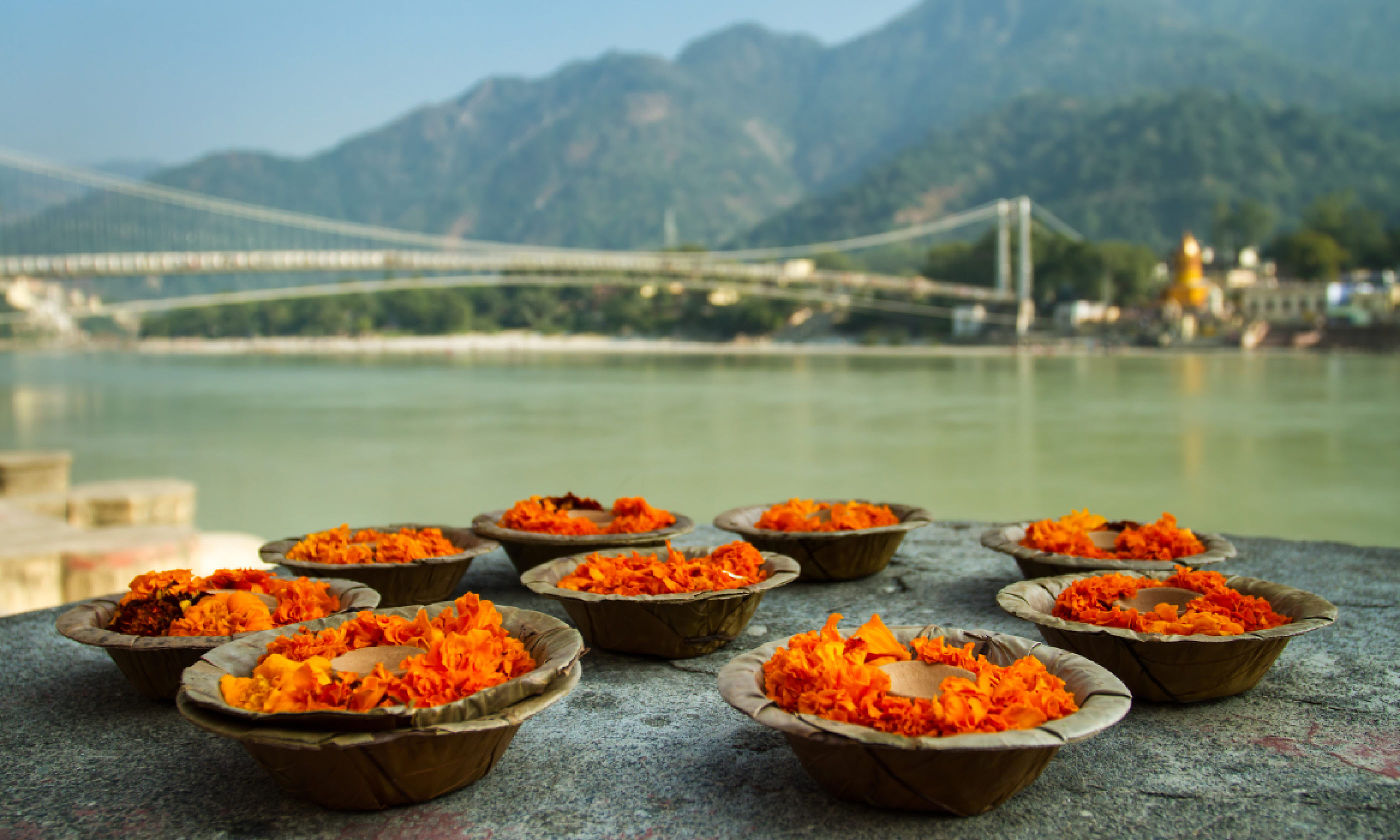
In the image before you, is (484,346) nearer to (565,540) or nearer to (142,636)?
(565,540)

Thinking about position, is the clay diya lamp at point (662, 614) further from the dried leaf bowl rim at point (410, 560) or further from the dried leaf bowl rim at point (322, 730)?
the dried leaf bowl rim at point (322, 730)

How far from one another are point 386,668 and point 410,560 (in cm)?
124

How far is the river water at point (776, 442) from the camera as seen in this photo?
1592 cm

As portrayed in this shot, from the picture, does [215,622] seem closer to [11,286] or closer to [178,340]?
[11,286]

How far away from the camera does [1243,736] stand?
247 cm

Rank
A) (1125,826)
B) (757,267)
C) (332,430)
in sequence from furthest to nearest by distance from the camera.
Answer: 1. (757,267)
2. (332,430)
3. (1125,826)


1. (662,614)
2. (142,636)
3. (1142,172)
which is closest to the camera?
(142,636)

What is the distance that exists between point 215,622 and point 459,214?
6973 inches

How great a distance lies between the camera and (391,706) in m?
1.98

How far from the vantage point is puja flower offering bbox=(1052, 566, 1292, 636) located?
8.38 feet

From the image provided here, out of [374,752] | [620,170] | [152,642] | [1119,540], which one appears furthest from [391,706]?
[620,170]

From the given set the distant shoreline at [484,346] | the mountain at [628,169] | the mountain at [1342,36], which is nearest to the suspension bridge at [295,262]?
the distant shoreline at [484,346]

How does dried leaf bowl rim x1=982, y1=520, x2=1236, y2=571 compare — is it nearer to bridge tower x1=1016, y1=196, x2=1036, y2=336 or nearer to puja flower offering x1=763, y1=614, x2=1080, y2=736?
puja flower offering x1=763, y1=614, x2=1080, y2=736

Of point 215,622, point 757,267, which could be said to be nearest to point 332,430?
point 215,622
